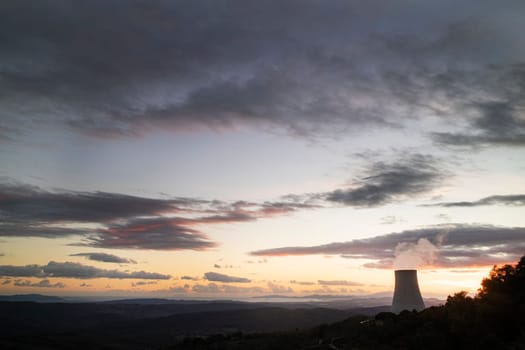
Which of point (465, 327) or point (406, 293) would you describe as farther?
point (406, 293)

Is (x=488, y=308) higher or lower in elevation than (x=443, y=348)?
higher

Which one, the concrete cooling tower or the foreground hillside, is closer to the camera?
the foreground hillside

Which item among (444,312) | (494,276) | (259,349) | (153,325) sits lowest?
(153,325)

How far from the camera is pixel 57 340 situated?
9600 cm

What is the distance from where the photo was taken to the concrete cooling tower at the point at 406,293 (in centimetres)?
3838

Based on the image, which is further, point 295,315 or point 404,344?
point 295,315

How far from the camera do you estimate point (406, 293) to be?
38750mm

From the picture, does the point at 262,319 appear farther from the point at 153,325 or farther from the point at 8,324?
the point at 8,324

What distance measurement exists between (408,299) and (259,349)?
49.7ft

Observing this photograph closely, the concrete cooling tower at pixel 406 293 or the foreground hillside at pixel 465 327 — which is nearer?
the foreground hillside at pixel 465 327

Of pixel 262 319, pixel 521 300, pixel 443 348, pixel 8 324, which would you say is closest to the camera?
pixel 443 348

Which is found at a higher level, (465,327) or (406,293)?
(406,293)

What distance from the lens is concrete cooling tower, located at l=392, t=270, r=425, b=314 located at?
3838cm

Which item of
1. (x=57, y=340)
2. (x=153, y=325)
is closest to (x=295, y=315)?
(x=153, y=325)
